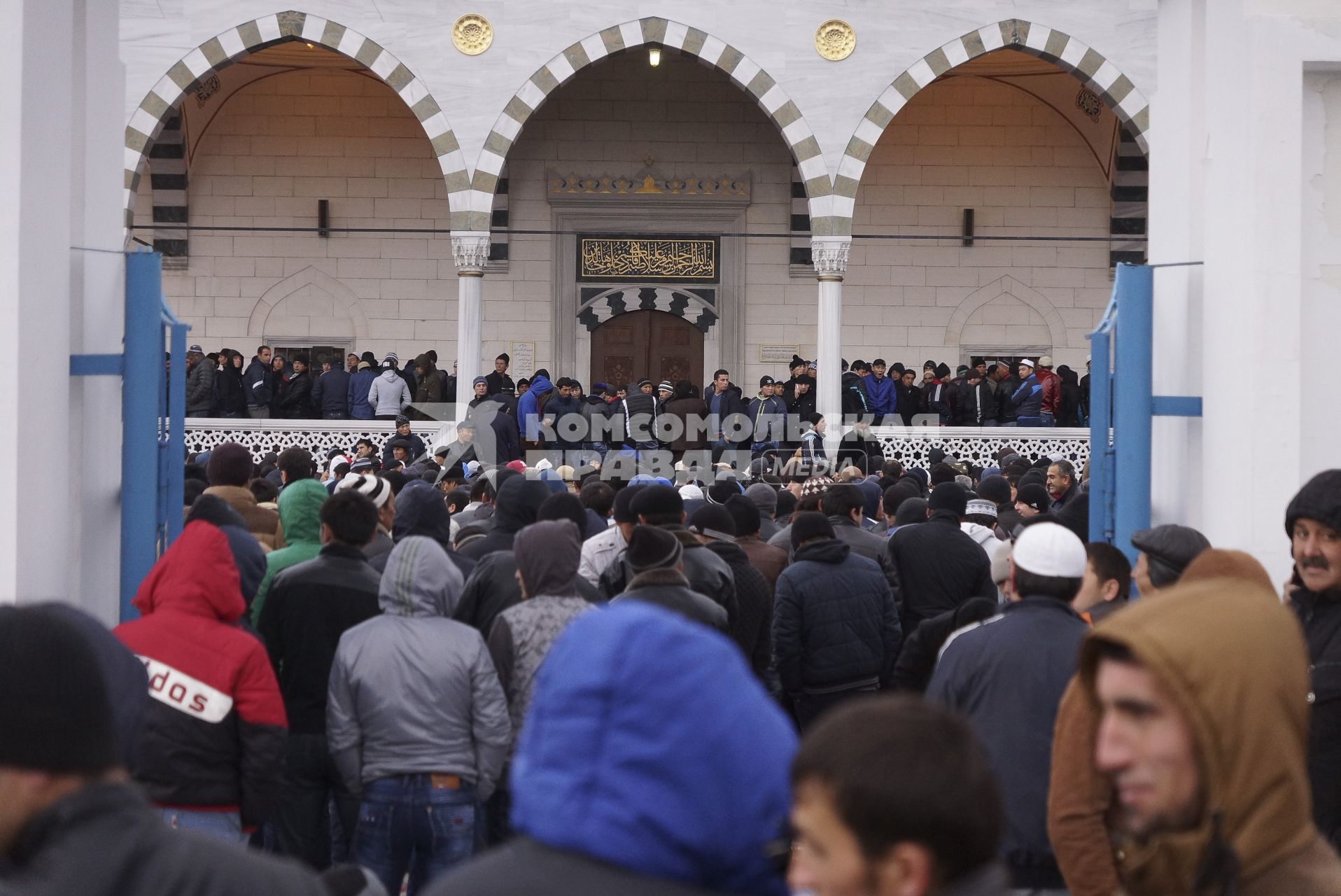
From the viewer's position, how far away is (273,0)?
14.2m

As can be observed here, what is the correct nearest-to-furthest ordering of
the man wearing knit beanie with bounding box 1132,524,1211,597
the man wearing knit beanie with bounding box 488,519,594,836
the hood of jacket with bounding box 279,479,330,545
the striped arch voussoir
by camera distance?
1. the man wearing knit beanie with bounding box 1132,524,1211,597
2. the man wearing knit beanie with bounding box 488,519,594,836
3. the hood of jacket with bounding box 279,479,330,545
4. the striped arch voussoir

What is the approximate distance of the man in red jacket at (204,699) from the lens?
336 cm

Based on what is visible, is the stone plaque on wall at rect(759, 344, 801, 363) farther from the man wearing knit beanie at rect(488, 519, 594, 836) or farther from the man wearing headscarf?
the man wearing headscarf

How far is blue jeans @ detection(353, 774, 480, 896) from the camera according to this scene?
12.2ft

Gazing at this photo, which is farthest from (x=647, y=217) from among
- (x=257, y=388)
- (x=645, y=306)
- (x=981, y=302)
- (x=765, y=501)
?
(x=765, y=501)

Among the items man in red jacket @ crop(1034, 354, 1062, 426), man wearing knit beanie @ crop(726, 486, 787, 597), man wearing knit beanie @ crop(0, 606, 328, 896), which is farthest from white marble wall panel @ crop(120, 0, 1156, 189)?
man wearing knit beanie @ crop(0, 606, 328, 896)

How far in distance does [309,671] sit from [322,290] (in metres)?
13.8

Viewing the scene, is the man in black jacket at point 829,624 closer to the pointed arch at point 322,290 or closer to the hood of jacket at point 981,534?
the hood of jacket at point 981,534

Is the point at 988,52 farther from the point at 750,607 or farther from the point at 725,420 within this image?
the point at 750,607

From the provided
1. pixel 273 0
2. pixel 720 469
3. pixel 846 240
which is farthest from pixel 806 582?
pixel 273 0

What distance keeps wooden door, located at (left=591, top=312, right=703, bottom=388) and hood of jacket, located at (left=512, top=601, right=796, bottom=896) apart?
1580 centimetres

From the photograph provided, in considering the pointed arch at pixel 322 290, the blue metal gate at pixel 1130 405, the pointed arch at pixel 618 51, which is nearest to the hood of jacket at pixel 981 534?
the blue metal gate at pixel 1130 405

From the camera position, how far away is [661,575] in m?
4.26

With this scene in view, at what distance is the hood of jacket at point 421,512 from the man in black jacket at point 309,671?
0.83 metres
